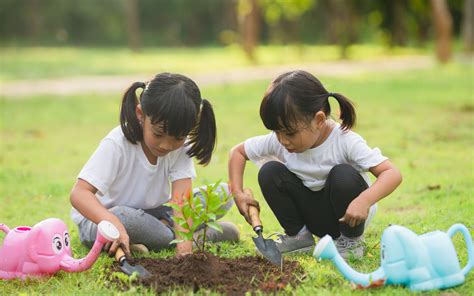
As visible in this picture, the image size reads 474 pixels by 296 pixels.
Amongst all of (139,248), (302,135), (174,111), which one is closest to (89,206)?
(139,248)

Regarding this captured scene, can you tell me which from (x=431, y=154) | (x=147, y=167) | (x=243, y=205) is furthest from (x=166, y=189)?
(x=431, y=154)

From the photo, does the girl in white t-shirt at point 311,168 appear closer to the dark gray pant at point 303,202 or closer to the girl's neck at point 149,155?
the dark gray pant at point 303,202

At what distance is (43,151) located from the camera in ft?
26.9

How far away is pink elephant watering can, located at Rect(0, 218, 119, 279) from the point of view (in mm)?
3523

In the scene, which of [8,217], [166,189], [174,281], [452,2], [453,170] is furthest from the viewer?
[452,2]

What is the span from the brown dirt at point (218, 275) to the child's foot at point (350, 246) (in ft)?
1.27

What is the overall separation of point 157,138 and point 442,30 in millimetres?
16023

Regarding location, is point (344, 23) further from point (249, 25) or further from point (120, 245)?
point (120, 245)

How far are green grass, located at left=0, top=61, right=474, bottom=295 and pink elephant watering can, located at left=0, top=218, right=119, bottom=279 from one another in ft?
0.18

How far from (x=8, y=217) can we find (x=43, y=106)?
7610 millimetres

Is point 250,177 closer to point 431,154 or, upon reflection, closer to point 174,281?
point 431,154

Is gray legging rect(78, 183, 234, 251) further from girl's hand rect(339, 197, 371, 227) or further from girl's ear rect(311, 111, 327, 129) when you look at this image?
girl's hand rect(339, 197, 371, 227)

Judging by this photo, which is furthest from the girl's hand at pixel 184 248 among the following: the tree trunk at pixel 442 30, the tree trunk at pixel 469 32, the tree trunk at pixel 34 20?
the tree trunk at pixel 34 20

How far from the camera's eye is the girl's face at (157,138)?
12.3 feet
